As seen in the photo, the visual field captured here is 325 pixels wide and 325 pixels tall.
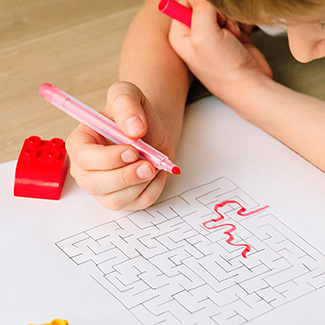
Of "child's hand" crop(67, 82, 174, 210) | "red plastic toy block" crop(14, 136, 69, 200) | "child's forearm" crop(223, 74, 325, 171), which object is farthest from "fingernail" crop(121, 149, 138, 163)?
"child's forearm" crop(223, 74, 325, 171)

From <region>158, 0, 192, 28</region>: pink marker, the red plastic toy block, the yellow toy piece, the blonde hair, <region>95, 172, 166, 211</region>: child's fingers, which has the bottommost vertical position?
the yellow toy piece

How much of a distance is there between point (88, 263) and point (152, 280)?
0.22ft

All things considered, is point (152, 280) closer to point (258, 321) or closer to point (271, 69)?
point (258, 321)

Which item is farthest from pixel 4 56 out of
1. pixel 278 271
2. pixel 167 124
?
pixel 278 271

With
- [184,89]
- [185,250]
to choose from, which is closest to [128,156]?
[185,250]

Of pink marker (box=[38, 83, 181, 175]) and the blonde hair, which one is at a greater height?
the blonde hair

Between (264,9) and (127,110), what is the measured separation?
17cm

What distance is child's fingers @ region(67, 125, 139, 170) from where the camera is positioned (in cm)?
62

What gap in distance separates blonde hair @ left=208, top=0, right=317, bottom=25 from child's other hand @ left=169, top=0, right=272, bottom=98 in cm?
17

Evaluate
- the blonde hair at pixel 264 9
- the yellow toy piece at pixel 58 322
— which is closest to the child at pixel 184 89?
the blonde hair at pixel 264 9

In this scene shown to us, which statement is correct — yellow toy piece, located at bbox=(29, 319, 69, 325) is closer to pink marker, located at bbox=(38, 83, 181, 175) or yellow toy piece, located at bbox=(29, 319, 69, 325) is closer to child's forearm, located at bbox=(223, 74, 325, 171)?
pink marker, located at bbox=(38, 83, 181, 175)

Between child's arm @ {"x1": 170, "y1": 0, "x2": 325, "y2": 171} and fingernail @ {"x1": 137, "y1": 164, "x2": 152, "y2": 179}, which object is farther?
child's arm @ {"x1": 170, "y1": 0, "x2": 325, "y2": 171}

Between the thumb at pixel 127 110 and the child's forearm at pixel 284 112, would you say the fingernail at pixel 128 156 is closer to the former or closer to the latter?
the thumb at pixel 127 110

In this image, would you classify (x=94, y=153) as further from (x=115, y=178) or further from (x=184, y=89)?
(x=184, y=89)
